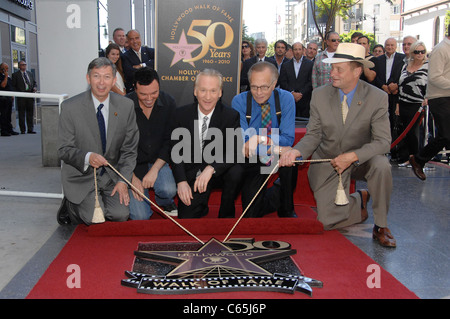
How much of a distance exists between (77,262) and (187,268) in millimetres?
753

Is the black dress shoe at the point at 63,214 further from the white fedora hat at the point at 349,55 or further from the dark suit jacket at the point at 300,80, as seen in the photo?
the dark suit jacket at the point at 300,80

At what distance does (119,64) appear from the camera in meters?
6.44

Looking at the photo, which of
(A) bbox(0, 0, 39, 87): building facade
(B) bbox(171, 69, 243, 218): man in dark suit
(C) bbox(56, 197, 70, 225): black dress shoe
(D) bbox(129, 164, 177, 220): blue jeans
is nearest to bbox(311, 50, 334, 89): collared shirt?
(B) bbox(171, 69, 243, 218): man in dark suit

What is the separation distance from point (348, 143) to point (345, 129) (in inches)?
4.6

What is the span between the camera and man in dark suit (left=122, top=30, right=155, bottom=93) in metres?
6.65

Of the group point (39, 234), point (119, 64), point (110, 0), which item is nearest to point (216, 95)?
point (39, 234)

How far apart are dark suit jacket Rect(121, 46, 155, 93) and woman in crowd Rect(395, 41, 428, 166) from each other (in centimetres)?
359

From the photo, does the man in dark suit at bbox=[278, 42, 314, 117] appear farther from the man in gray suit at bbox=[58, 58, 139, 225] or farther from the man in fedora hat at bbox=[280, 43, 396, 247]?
the man in gray suit at bbox=[58, 58, 139, 225]

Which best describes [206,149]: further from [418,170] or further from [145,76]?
[418,170]

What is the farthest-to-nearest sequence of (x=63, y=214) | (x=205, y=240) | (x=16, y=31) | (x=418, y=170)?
(x=16, y=31) < (x=418, y=170) < (x=63, y=214) < (x=205, y=240)

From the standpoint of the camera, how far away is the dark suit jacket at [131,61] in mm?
6625

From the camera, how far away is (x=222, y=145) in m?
4.01

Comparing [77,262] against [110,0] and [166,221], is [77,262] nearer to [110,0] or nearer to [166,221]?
[166,221]

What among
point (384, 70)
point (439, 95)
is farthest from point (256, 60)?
point (439, 95)
